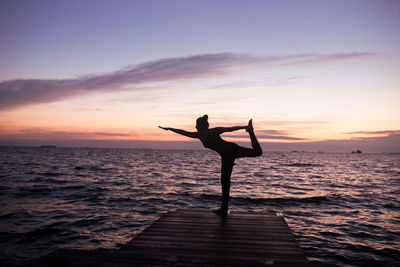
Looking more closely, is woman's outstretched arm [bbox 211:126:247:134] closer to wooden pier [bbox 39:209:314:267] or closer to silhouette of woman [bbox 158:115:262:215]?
silhouette of woman [bbox 158:115:262:215]

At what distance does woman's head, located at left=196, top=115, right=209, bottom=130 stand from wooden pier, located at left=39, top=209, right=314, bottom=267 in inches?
103

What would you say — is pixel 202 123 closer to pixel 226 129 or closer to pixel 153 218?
pixel 226 129

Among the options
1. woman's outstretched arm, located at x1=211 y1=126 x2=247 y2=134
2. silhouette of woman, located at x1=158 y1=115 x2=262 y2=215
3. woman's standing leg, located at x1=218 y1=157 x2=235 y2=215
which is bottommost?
woman's standing leg, located at x1=218 y1=157 x2=235 y2=215

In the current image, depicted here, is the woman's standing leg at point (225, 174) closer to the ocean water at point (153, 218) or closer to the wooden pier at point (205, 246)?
the wooden pier at point (205, 246)

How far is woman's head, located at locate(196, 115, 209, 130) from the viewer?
752 cm

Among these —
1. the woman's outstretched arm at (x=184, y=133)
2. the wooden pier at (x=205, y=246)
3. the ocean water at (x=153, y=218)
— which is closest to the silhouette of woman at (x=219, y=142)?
the woman's outstretched arm at (x=184, y=133)

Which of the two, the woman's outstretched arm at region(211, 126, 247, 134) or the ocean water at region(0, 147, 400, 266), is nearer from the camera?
the woman's outstretched arm at region(211, 126, 247, 134)

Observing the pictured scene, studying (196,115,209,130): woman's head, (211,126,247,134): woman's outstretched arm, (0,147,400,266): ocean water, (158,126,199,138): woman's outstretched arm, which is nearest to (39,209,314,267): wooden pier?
(158,126,199,138): woman's outstretched arm

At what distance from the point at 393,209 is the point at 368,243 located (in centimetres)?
834

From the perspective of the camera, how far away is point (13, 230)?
11.2 m

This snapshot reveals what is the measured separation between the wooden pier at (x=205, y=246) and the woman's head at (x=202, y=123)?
2612 mm

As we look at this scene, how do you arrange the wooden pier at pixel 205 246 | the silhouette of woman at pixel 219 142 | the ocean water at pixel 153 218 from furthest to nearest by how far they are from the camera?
the ocean water at pixel 153 218 → the silhouette of woman at pixel 219 142 → the wooden pier at pixel 205 246

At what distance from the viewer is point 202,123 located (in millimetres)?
7535

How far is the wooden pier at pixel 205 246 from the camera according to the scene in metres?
4.31
